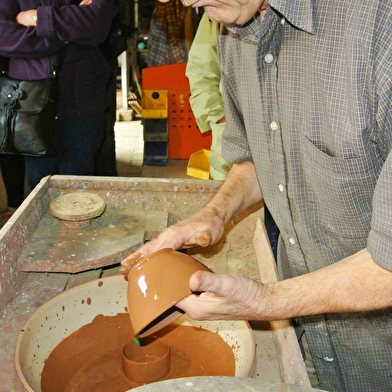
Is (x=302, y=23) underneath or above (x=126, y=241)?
above

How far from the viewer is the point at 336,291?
1.11m

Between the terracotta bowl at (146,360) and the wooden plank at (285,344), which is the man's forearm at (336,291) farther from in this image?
the terracotta bowl at (146,360)

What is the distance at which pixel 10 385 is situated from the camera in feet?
4.32

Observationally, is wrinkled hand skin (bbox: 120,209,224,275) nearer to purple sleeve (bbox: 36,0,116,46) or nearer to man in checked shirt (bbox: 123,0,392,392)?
man in checked shirt (bbox: 123,0,392,392)

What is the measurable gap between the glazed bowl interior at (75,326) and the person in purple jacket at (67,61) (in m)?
1.53

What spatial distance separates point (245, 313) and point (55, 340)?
0.59 meters

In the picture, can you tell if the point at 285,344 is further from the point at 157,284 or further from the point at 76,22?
the point at 76,22

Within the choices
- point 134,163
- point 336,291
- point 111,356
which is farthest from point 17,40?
point 134,163

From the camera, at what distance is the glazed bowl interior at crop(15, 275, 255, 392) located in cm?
129

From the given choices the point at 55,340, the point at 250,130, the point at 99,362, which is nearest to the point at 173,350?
the point at 99,362

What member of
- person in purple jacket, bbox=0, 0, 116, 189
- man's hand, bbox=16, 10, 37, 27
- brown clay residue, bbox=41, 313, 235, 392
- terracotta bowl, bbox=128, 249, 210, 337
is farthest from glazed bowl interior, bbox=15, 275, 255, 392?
man's hand, bbox=16, 10, 37, 27

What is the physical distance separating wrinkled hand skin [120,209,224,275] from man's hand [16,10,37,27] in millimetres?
1646

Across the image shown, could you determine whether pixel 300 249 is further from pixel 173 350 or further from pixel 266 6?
pixel 266 6

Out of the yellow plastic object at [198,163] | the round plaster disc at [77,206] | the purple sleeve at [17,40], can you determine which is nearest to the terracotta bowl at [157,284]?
the round plaster disc at [77,206]
